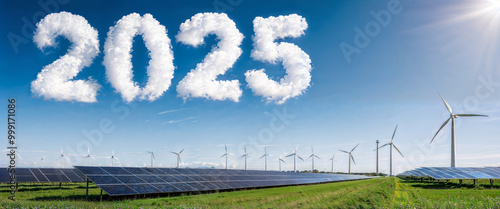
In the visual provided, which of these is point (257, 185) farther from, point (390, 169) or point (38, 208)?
point (390, 169)

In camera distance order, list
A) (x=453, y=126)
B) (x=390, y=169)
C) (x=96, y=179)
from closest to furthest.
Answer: (x=96, y=179) < (x=453, y=126) < (x=390, y=169)

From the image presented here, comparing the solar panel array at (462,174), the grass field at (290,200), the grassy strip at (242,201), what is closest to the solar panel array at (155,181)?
the grass field at (290,200)

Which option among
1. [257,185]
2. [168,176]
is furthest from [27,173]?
[257,185]

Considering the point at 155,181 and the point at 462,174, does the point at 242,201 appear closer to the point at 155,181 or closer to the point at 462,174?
the point at 155,181

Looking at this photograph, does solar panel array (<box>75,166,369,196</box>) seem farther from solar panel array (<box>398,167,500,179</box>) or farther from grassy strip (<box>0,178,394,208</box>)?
solar panel array (<box>398,167,500,179</box>)

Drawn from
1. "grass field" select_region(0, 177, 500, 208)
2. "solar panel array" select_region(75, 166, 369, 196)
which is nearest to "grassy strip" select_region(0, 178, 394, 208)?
"grass field" select_region(0, 177, 500, 208)

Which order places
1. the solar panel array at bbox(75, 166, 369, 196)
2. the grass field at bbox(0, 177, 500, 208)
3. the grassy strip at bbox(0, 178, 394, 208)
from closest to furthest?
1. the grass field at bbox(0, 177, 500, 208)
2. the grassy strip at bbox(0, 178, 394, 208)
3. the solar panel array at bbox(75, 166, 369, 196)

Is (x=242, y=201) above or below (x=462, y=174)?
above

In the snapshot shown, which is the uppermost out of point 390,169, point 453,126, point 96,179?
point 453,126

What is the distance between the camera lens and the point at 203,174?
59188mm

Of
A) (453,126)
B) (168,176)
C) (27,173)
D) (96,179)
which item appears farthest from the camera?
(453,126)

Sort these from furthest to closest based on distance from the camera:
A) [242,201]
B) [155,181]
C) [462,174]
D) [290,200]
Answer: [462,174] < [155,181] < [242,201] < [290,200]

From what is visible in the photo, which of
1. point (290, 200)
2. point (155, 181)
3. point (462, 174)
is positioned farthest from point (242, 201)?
point (462, 174)

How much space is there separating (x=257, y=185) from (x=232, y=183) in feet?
17.2
